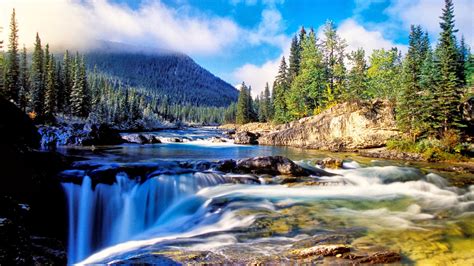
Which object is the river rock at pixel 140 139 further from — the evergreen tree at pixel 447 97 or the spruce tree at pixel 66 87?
the spruce tree at pixel 66 87

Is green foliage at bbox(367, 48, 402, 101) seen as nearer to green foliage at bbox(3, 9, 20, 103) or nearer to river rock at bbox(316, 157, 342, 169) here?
river rock at bbox(316, 157, 342, 169)

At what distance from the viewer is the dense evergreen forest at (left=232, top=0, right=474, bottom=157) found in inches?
1287

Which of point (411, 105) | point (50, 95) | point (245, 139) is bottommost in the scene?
point (245, 139)

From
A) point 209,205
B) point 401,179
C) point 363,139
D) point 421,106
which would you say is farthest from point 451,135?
point 209,205

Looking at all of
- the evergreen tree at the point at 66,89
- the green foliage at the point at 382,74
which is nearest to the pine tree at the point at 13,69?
the evergreen tree at the point at 66,89

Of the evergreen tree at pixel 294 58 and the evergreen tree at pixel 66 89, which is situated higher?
the evergreen tree at pixel 294 58

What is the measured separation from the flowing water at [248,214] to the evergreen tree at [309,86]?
128 ft

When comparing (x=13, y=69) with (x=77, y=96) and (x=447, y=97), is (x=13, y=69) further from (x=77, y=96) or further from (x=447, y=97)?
(x=447, y=97)

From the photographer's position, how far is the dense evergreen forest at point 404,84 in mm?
32688

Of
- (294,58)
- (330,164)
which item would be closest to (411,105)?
(330,164)

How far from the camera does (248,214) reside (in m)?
11.8

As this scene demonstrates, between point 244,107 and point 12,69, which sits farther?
point 244,107

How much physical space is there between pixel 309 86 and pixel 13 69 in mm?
57352

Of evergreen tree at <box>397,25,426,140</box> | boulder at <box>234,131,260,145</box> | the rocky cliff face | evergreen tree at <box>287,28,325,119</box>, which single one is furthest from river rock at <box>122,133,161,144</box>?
evergreen tree at <box>397,25,426,140</box>
